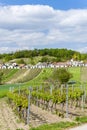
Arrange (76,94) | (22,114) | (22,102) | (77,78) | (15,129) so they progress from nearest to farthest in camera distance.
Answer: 1. (15,129)
2. (22,102)
3. (22,114)
4. (76,94)
5. (77,78)

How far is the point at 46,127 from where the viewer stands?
57.2 ft

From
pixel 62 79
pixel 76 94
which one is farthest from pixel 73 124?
pixel 62 79

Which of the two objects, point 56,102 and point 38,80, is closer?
point 56,102

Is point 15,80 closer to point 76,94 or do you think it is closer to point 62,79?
point 62,79

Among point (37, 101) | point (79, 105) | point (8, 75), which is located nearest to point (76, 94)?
point (79, 105)

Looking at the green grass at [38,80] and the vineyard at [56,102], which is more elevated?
the vineyard at [56,102]

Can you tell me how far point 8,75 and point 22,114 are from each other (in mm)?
95011

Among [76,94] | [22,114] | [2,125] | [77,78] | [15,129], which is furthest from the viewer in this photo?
[77,78]

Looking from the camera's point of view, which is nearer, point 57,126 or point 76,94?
point 57,126

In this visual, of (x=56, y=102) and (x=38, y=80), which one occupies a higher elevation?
(x=56, y=102)

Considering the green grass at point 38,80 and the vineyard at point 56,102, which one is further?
the green grass at point 38,80

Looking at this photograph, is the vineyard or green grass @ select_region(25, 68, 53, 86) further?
green grass @ select_region(25, 68, 53, 86)

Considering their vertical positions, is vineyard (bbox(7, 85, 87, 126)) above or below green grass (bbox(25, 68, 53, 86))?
above

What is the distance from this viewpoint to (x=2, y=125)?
19.2m
